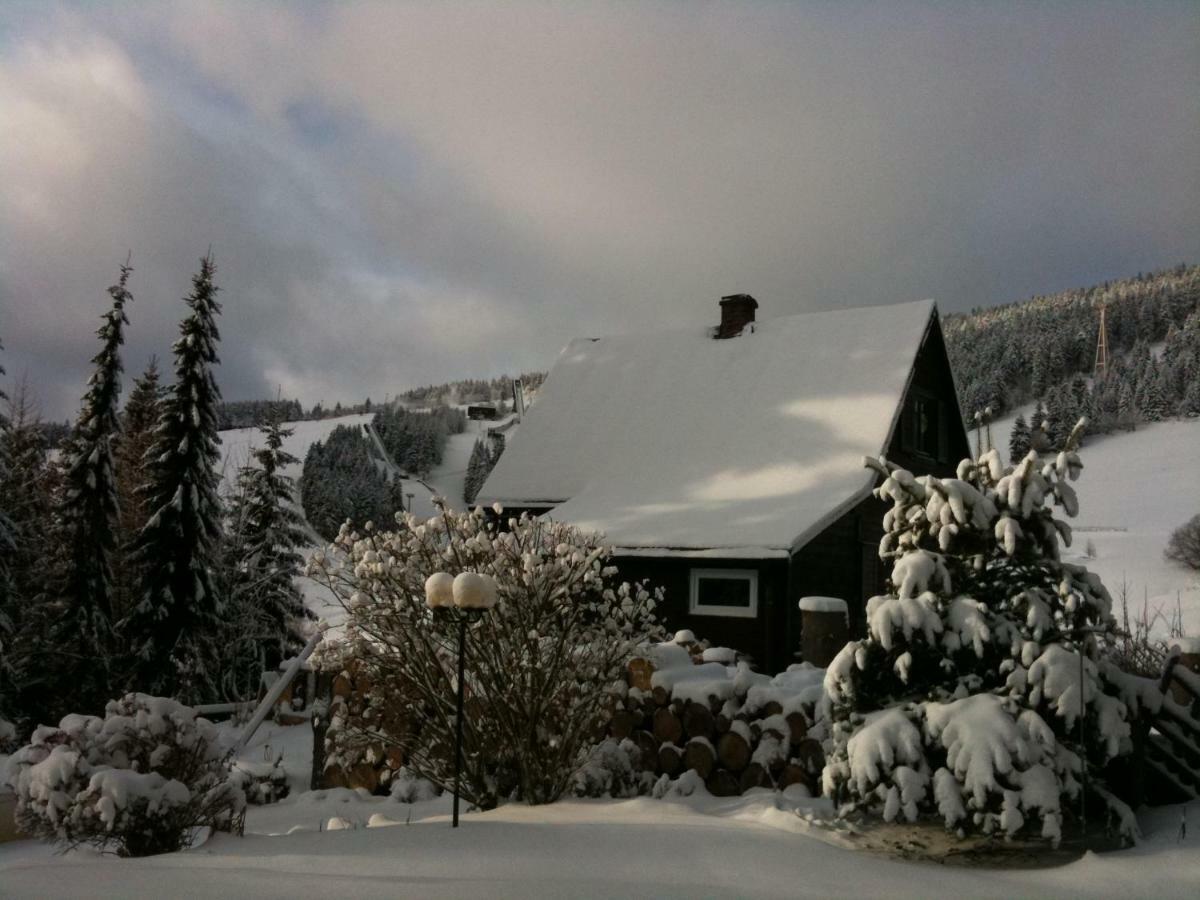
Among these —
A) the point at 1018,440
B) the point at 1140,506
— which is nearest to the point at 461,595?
the point at 1140,506

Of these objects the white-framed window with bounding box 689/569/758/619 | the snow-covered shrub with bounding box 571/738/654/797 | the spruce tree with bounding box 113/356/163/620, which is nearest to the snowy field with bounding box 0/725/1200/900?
the snow-covered shrub with bounding box 571/738/654/797

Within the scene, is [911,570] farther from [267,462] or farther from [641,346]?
[267,462]

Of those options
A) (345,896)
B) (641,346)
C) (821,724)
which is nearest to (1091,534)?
(641,346)

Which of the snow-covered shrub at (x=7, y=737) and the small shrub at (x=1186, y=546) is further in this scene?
A: the small shrub at (x=1186, y=546)

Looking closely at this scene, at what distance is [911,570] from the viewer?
581 centimetres

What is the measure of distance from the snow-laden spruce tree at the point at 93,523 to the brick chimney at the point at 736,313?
46.4ft

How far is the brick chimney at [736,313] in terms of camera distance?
66.3ft

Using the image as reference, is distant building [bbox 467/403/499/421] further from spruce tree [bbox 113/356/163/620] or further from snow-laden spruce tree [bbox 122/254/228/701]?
snow-laden spruce tree [bbox 122/254/228/701]

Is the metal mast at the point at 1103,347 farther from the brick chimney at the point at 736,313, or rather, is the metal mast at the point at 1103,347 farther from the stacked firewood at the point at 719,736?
the stacked firewood at the point at 719,736

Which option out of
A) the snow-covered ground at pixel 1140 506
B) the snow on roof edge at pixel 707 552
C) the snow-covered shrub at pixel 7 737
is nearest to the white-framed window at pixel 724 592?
the snow on roof edge at pixel 707 552

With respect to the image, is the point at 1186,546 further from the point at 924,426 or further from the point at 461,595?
the point at 461,595

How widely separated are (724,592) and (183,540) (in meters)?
12.3

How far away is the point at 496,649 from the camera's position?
25.5 feet

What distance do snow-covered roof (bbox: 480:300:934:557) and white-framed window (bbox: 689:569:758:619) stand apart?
90cm
